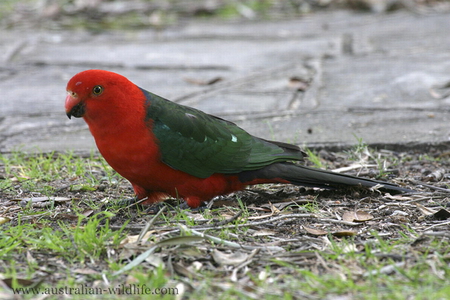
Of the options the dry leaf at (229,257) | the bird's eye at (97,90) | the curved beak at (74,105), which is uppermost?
the bird's eye at (97,90)

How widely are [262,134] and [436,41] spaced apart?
Result: 3842 mm

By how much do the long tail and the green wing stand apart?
1.8 inches

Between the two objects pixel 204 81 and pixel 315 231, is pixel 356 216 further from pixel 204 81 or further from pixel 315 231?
pixel 204 81

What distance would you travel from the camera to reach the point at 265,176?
10.6ft

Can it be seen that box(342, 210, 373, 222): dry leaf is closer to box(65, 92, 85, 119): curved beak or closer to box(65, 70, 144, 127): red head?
box(65, 70, 144, 127): red head

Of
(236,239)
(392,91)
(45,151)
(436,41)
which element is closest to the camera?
(236,239)

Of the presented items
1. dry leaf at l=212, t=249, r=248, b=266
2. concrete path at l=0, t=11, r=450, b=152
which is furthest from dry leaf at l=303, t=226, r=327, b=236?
concrete path at l=0, t=11, r=450, b=152

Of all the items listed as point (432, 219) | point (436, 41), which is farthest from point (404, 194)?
point (436, 41)

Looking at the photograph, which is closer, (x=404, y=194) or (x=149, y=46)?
(x=404, y=194)

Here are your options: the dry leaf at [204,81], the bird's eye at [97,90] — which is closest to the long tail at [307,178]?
the bird's eye at [97,90]

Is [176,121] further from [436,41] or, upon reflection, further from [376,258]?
[436,41]

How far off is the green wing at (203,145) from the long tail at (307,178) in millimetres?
46

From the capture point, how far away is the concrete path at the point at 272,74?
4.45 meters

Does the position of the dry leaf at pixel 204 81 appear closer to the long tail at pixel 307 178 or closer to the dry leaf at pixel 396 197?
the long tail at pixel 307 178
